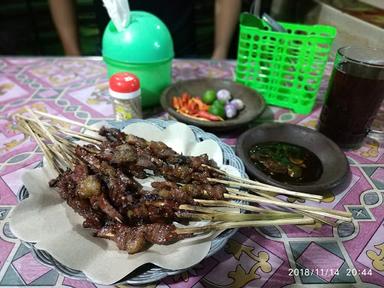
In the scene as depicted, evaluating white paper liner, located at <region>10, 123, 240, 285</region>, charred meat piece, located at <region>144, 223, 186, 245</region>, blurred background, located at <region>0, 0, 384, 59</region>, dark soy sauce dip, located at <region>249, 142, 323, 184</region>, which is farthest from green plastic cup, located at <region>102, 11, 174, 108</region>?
blurred background, located at <region>0, 0, 384, 59</region>

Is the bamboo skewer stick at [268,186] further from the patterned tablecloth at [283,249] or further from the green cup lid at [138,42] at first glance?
the green cup lid at [138,42]

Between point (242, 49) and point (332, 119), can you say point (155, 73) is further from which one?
point (332, 119)

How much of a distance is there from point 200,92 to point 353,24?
1578mm

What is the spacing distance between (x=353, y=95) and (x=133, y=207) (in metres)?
1.32

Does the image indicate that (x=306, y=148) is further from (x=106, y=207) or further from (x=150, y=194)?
(x=106, y=207)

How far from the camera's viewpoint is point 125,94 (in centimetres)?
176

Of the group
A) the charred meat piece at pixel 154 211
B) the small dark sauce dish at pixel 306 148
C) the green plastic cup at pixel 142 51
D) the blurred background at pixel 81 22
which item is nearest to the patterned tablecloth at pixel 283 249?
the small dark sauce dish at pixel 306 148

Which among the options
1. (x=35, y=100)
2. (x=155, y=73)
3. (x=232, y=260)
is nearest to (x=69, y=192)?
(x=232, y=260)

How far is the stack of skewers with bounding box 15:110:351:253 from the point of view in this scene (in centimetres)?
110

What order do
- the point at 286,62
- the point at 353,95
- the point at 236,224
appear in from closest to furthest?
1. the point at 236,224
2. the point at 353,95
3. the point at 286,62

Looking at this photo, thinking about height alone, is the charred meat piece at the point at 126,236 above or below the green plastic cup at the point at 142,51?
below

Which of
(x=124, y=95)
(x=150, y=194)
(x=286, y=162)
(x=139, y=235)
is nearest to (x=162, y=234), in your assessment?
(x=139, y=235)

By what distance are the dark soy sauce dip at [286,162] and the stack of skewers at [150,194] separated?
0.67 feet

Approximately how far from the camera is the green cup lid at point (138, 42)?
1.90m
